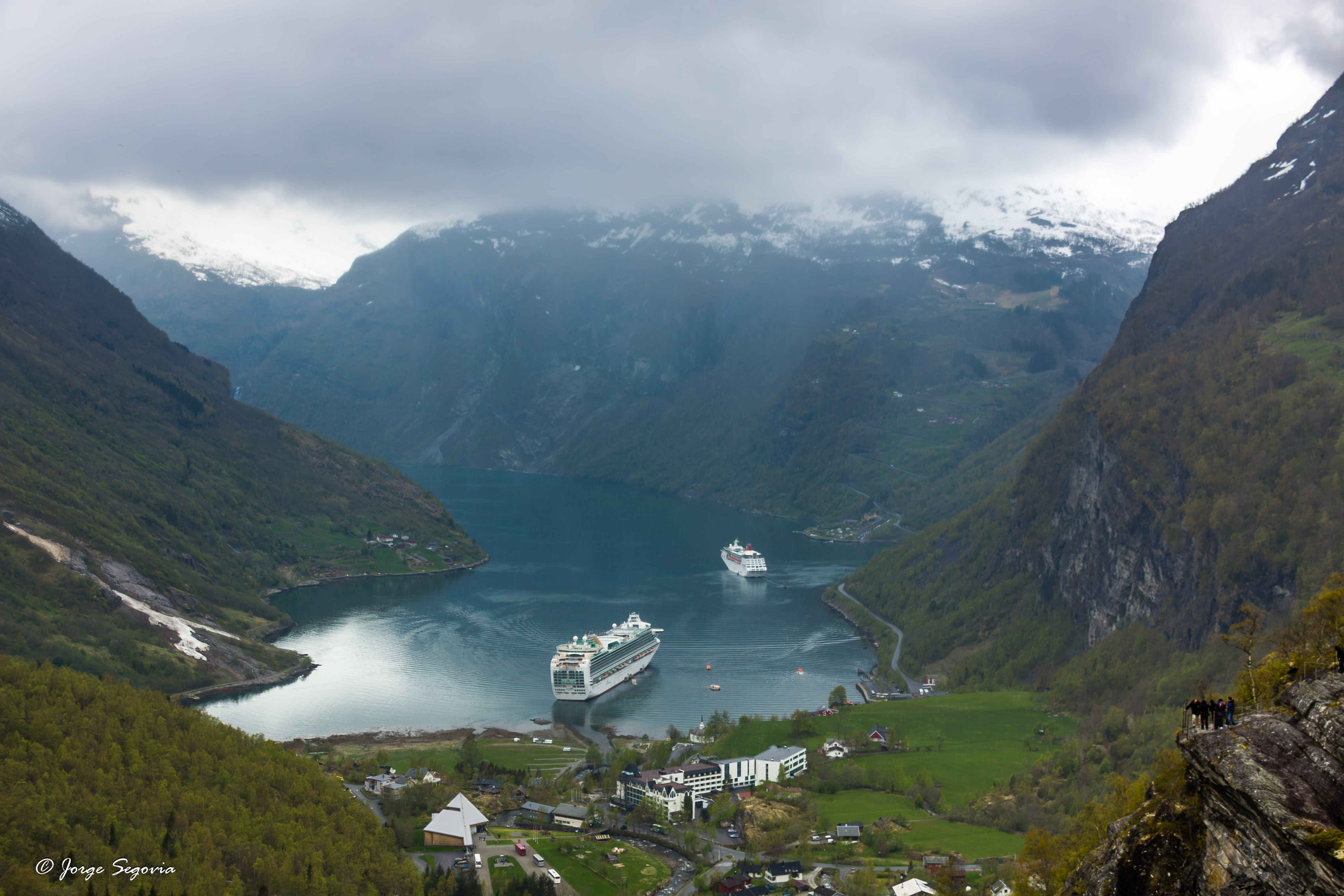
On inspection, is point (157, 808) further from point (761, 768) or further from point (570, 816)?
point (761, 768)

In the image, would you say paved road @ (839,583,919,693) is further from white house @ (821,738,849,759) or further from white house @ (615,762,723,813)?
white house @ (615,762,723,813)

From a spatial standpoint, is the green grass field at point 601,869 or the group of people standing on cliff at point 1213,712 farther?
the green grass field at point 601,869

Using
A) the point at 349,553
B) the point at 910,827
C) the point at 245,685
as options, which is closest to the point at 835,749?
the point at 910,827

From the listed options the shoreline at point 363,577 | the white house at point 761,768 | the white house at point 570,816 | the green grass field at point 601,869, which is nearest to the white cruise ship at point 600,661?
the white house at point 761,768

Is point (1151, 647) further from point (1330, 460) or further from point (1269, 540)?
point (1330, 460)

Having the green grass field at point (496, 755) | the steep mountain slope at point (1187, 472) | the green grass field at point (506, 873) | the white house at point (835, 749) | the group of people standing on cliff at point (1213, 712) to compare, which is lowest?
the group of people standing on cliff at point (1213, 712)

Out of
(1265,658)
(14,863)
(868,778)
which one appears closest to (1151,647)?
(868,778)

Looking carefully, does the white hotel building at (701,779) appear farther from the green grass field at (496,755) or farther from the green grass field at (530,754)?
the green grass field at (496,755)

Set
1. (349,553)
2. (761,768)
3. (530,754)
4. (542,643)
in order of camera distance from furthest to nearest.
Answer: (349,553) → (542,643) → (530,754) → (761,768)
